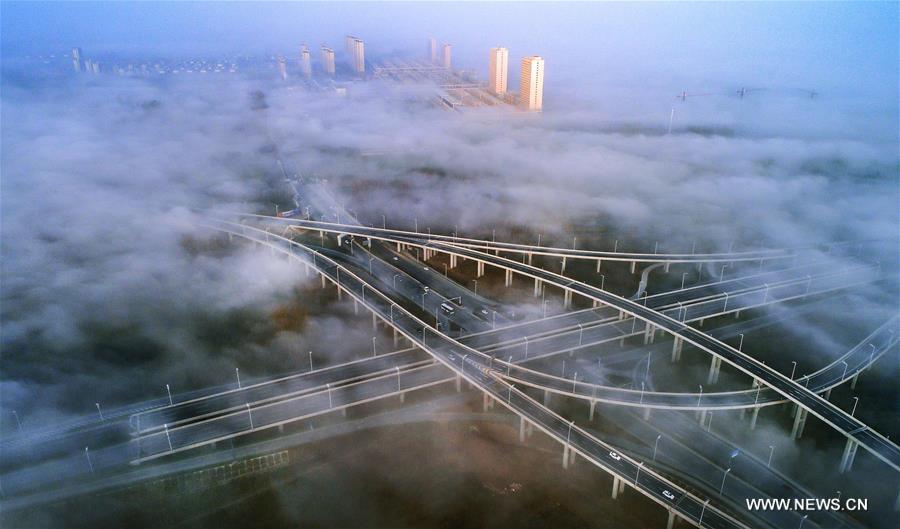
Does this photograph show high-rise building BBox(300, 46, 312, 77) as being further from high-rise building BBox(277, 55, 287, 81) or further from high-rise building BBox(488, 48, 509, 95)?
high-rise building BBox(488, 48, 509, 95)

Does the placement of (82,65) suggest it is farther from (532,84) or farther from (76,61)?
(532,84)

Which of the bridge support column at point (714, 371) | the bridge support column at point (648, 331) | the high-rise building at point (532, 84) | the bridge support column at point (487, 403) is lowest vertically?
the bridge support column at point (487, 403)

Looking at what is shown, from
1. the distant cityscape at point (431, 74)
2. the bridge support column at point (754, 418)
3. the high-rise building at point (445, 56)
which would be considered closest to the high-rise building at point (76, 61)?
the distant cityscape at point (431, 74)

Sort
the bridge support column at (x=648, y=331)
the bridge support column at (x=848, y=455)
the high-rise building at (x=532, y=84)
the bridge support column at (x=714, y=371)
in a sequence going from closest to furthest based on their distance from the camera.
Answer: the bridge support column at (x=848, y=455), the bridge support column at (x=714, y=371), the bridge support column at (x=648, y=331), the high-rise building at (x=532, y=84)

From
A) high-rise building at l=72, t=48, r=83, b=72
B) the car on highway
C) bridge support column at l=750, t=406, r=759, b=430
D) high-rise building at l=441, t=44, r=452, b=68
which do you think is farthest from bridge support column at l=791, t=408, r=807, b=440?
high-rise building at l=72, t=48, r=83, b=72

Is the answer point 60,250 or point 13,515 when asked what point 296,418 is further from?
point 60,250

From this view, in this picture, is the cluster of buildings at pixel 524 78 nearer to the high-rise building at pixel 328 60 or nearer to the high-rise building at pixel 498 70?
the high-rise building at pixel 498 70
